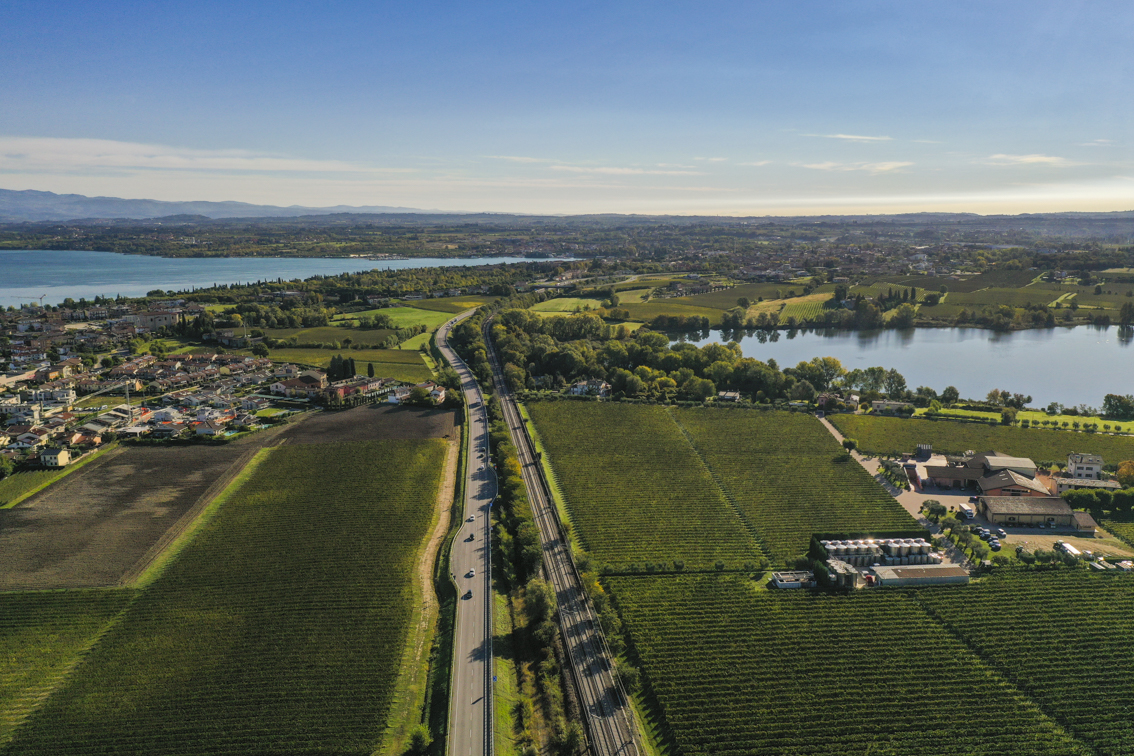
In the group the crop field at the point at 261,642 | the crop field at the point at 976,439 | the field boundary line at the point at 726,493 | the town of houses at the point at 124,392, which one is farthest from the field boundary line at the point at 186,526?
the crop field at the point at 976,439

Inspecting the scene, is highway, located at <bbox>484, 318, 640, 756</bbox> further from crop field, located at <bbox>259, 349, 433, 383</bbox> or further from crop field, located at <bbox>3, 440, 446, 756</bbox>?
crop field, located at <bbox>259, 349, 433, 383</bbox>

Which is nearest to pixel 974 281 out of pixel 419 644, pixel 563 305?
pixel 563 305

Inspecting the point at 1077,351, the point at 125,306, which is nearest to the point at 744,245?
the point at 1077,351

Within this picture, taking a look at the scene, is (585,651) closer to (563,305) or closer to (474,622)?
(474,622)

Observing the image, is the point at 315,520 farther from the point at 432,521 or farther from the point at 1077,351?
the point at 1077,351

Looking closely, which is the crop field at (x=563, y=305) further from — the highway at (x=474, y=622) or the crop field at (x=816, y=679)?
the crop field at (x=816, y=679)

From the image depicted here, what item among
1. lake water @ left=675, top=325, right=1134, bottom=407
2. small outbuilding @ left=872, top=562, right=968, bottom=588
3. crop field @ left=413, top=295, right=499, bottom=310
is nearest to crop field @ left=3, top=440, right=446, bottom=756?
small outbuilding @ left=872, top=562, right=968, bottom=588
